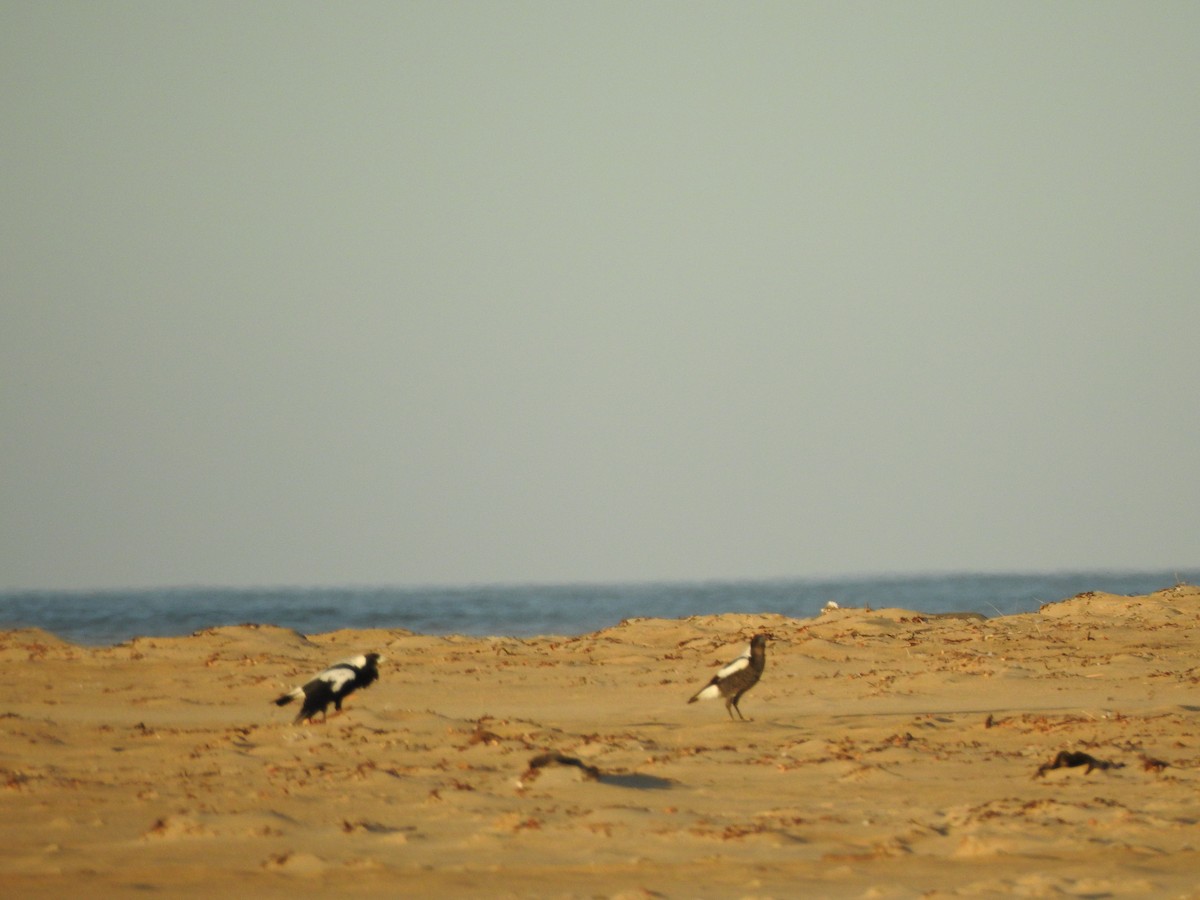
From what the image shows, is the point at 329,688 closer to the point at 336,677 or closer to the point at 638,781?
the point at 336,677

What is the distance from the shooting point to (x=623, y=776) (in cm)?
852

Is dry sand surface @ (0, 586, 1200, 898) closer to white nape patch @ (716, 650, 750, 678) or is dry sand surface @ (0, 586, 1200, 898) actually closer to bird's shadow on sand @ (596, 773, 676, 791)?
bird's shadow on sand @ (596, 773, 676, 791)

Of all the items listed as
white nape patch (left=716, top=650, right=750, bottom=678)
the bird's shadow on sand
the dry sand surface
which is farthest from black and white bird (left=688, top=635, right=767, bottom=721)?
the bird's shadow on sand

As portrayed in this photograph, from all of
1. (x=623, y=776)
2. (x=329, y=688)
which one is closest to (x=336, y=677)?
(x=329, y=688)

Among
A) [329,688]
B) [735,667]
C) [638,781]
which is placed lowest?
[638,781]

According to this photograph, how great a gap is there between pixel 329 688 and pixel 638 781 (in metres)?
3.60

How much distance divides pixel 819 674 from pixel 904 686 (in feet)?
3.56

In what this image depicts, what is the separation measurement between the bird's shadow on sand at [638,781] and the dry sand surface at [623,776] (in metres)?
0.03

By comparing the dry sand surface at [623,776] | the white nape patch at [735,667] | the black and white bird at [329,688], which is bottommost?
the dry sand surface at [623,776]

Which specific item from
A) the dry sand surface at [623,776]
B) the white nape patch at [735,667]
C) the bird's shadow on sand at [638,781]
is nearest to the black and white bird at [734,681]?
the white nape patch at [735,667]

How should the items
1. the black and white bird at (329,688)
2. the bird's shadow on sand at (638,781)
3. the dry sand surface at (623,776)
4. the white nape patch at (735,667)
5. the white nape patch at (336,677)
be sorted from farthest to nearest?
the white nape patch at (735,667), the white nape patch at (336,677), the black and white bird at (329,688), the bird's shadow on sand at (638,781), the dry sand surface at (623,776)

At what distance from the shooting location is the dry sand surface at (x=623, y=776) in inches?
256

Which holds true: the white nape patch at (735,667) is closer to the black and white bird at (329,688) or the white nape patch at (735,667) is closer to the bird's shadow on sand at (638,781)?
the bird's shadow on sand at (638,781)

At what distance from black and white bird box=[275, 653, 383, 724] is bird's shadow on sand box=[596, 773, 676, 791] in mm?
3388
